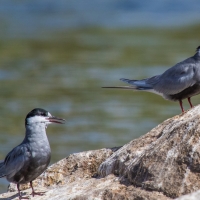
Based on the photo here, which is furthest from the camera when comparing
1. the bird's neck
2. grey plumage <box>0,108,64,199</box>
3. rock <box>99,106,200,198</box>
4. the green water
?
the green water

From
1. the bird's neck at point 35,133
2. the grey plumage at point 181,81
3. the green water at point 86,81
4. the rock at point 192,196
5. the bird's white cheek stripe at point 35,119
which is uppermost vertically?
the green water at point 86,81

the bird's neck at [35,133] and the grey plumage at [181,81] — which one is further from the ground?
the grey plumage at [181,81]

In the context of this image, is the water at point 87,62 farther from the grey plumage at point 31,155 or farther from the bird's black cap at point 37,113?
the bird's black cap at point 37,113

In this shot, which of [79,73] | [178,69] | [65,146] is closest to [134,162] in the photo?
[178,69]

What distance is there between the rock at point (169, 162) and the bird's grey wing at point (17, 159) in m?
1.16

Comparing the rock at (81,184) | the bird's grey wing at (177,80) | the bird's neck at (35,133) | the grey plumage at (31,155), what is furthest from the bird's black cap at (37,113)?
the bird's grey wing at (177,80)

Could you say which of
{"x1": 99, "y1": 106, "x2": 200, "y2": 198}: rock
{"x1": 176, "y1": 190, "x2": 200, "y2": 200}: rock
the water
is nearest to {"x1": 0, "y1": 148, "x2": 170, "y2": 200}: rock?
{"x1": 99, "y1": 106, "x2": 200, "y2": 198}: rock

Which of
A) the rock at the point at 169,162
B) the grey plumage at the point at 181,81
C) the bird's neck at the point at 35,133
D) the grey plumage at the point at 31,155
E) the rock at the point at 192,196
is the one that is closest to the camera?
the rock at the point at 192,196

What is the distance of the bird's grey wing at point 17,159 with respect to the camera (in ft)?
29.2

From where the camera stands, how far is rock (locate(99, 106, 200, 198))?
7441 millimetres

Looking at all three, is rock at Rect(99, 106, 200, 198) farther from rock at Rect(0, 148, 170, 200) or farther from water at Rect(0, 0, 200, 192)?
water at Rect(0, 0, 200, 192)

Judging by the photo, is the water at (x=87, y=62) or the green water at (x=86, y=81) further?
the water at (x=87, y=62)

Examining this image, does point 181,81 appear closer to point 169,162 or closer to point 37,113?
point 37,113

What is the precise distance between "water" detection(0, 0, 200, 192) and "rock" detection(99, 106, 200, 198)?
Result: 5721 millimetres
